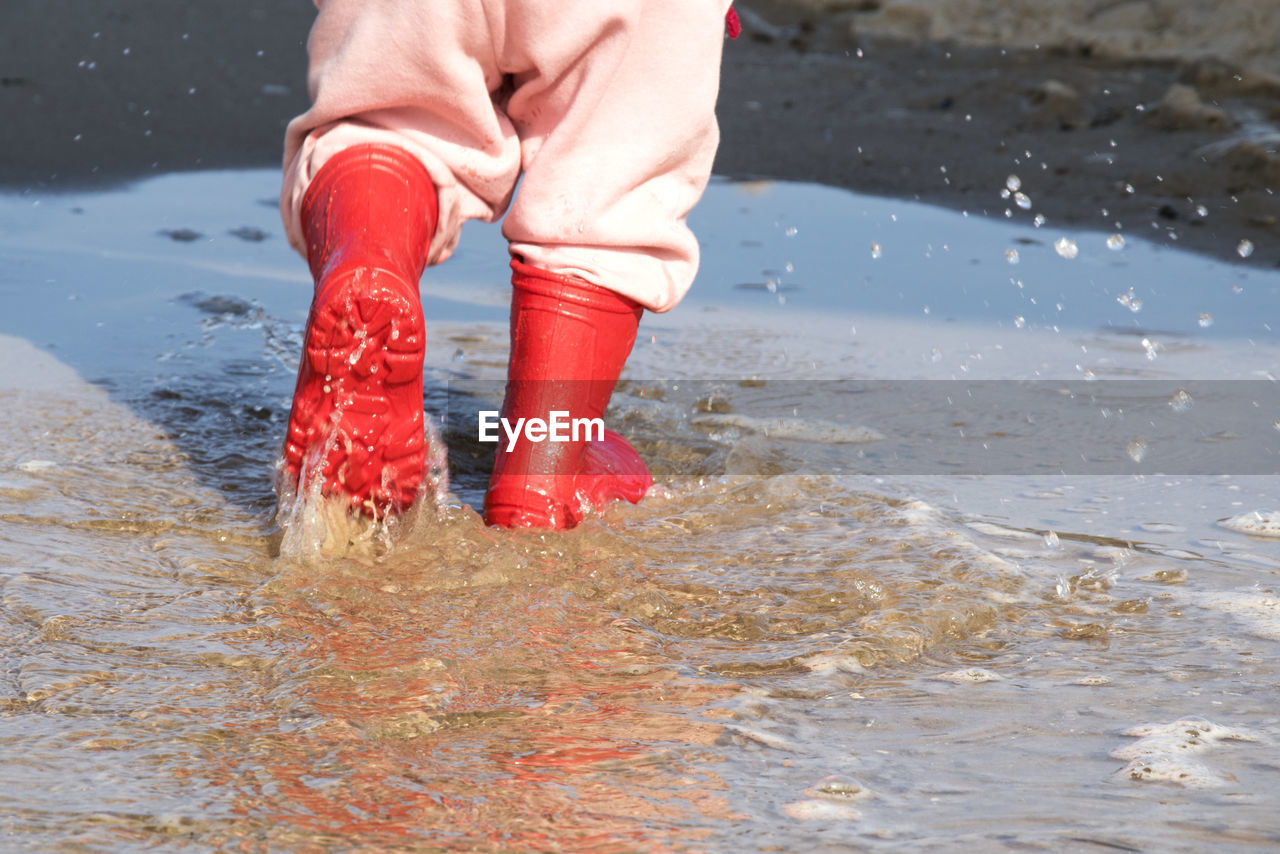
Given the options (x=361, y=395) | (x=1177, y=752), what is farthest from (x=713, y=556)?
(x=1177, y=752)

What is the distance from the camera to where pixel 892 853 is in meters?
1.14

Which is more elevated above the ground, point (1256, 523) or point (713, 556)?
point (1256, 523)

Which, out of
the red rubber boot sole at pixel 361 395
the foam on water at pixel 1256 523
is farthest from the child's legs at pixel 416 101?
the foam on water at pixel 1256 523

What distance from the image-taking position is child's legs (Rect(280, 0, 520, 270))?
6.01ft

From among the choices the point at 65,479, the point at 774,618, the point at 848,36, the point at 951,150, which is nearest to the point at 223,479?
the point at 65,479

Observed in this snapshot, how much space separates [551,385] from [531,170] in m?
0.27

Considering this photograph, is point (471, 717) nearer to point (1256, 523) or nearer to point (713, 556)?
point (713, 556)

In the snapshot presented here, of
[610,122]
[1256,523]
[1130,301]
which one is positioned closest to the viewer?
[610,122]

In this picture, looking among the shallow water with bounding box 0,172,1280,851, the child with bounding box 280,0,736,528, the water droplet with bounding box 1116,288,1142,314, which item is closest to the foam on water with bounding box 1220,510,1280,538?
the shallow water with bounding box 0,172,1280,851

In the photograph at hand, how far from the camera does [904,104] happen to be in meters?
5.50

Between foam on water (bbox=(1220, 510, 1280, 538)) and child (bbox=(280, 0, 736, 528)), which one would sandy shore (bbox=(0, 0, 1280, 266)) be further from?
child (bbox=(280, 0, 736, 528))

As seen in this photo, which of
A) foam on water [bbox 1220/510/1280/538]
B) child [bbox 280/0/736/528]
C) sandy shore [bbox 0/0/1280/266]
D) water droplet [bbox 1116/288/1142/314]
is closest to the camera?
child [bbox 280/0/736/528]

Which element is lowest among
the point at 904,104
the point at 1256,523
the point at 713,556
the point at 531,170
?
the point at 713,556

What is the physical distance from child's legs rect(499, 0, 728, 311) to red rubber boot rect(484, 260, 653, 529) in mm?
29
